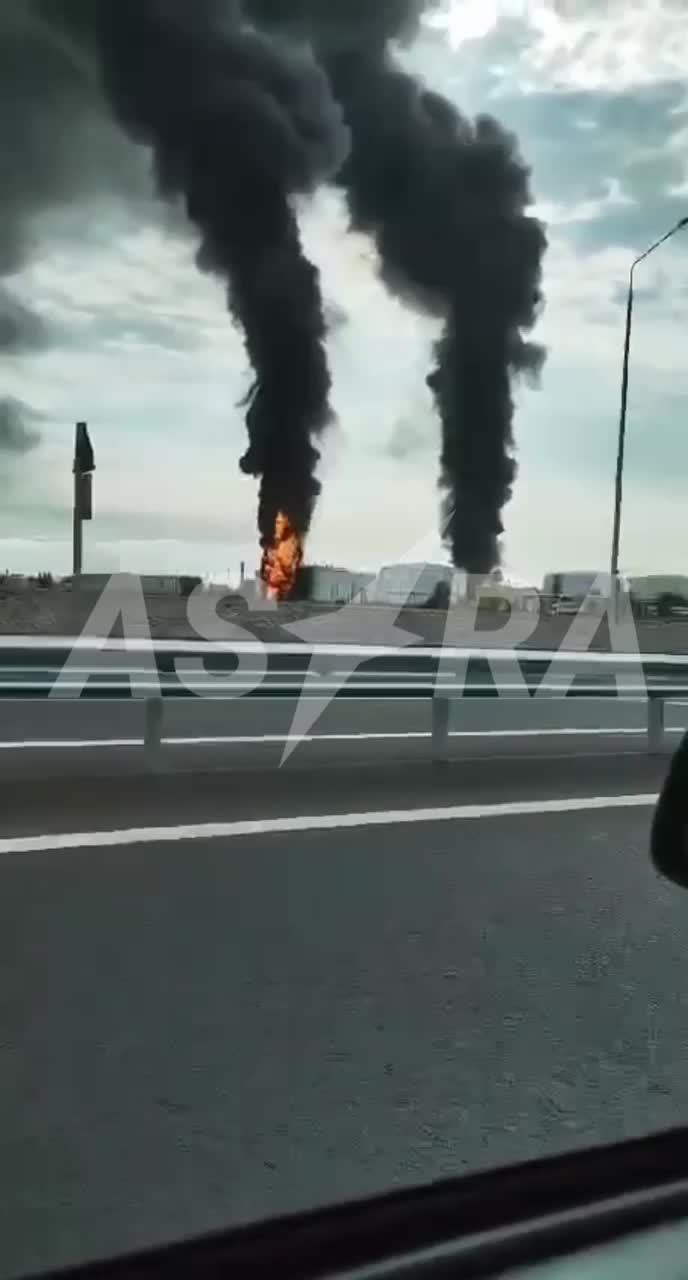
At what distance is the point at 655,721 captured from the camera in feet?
42.4

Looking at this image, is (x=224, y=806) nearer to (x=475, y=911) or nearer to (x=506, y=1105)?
(x=475, y=911)

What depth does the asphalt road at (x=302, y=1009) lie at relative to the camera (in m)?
3.04

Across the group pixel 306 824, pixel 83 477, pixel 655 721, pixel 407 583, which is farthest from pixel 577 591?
pixel 306 824

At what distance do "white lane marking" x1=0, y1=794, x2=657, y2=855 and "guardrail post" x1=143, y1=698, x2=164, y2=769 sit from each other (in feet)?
8.39

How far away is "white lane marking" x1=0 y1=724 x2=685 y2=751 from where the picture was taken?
35.7ft

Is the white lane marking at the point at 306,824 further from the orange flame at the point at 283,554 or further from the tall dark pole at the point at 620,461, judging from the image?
the orange flame at the point at 283,554

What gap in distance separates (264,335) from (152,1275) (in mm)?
43800

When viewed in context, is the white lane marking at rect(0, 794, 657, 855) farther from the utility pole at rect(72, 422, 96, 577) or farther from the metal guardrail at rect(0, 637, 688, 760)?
the utility pole at rect(72, 422, 96, 577)

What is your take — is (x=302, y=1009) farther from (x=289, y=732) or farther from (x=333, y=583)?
(x=333, y=583)

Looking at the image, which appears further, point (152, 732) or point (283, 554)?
point (283, 554)

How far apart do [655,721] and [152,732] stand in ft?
17.1

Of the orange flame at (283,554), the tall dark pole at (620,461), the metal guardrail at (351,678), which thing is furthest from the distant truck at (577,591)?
the metal guardrail at (351,678)

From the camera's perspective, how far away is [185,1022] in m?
4.04

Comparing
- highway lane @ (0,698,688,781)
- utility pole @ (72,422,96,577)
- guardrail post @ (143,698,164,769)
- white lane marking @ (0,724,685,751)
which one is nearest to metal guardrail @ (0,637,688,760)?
guardrail post @ (143,698,164,769)
